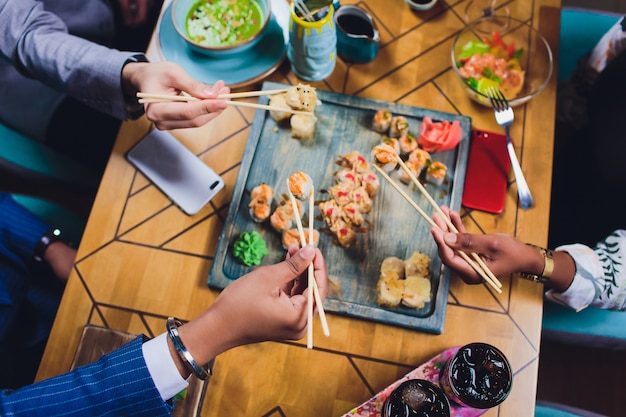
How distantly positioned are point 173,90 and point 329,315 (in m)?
0.89

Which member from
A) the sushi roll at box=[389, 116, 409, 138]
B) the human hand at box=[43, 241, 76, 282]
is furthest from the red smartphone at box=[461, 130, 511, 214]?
the human hand at box=[43, 241, 76, 282]

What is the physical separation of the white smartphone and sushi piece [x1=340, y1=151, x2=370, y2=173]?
1.45 feet

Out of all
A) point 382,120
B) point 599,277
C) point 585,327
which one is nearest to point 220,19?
point 382,120

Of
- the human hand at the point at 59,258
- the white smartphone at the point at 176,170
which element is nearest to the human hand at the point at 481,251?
the white smartphone at the point at 176,170

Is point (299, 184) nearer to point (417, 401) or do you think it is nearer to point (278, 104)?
point (278, 104)

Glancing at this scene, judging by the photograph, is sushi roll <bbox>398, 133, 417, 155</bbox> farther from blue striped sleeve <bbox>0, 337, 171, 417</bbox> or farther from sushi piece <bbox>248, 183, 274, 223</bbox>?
blue striped sleeve <bbox>0, 337, 171, 417</bbox>

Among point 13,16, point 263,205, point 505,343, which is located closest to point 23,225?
point 13,16

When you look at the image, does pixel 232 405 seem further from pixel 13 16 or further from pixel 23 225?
pixel 13 16

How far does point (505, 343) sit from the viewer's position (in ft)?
5.04

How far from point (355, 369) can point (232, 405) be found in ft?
1.29

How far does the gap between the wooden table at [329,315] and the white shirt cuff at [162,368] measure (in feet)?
0.68

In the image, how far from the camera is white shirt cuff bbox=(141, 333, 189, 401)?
1.33 meters

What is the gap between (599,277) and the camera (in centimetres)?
156

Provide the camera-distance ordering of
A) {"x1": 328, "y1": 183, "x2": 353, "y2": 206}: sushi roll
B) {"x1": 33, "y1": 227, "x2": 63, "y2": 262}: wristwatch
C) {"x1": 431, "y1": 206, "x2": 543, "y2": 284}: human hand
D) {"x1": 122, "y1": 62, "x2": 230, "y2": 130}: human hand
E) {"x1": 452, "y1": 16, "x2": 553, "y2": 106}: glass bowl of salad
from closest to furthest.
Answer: {"x1": 431, "y1": 206, "x2": 543, "y2": 284}: human hand
{"x1": 122, "y1": 62, "x2": 230, "y2": 130}: human hand
{"x1": 328, "y1": 183, "x2": 353, "y2": 206}: sushi roll
{"x1": 452, "y1": 16, "x2": 553, "y2": 106}: glass bowl of salad
{"x1": 33, "y1": 227, "x2": 63, "y2": 262}: wristwatch
